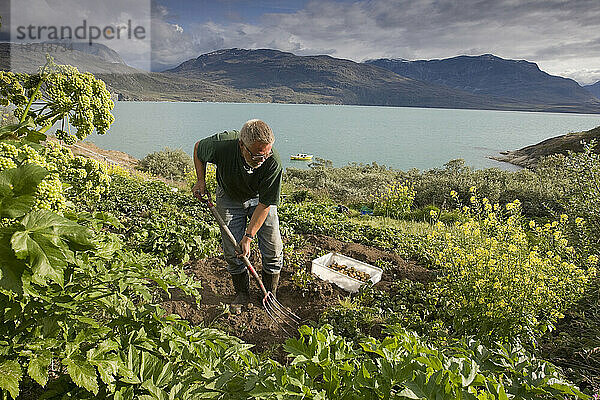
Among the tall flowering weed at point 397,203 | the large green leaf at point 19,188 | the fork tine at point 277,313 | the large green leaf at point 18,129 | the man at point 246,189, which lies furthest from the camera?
the tall flowering weed at point 397,203

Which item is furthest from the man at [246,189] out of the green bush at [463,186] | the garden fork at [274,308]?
the green bush at [463,186]

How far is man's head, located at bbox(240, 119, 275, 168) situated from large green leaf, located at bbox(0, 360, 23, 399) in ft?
7.88

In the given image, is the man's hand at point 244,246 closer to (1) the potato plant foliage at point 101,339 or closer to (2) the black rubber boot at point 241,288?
(2) the black rubber boot at point 241,288

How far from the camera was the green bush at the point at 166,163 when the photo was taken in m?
20.7

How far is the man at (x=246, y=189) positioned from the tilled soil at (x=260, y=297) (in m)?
0.23

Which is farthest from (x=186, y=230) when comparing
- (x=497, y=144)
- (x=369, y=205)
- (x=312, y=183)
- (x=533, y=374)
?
(x=497, y=144)

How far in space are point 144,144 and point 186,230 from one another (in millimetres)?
27789

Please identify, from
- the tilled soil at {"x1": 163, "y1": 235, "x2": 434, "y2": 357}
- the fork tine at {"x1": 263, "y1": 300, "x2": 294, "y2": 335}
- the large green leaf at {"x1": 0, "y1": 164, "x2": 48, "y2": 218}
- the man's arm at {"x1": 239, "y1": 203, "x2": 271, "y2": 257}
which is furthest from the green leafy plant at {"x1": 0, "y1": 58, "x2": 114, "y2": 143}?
the fork tine at {"x1": 263, "y1": 300, "x2": 294, "y2": 335}

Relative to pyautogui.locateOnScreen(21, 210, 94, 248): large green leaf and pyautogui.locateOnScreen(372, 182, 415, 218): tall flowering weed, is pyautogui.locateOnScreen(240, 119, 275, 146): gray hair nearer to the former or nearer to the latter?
pyautogui.locateOnScreen(21, 210, 94, 248): large green leaf

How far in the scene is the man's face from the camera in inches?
133

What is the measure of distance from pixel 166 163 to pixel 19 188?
70.2 feet

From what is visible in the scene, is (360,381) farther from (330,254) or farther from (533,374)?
(330,254)

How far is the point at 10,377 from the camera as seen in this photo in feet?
4.20

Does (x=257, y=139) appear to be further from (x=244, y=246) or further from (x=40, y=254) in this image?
(x=40, y=254)
